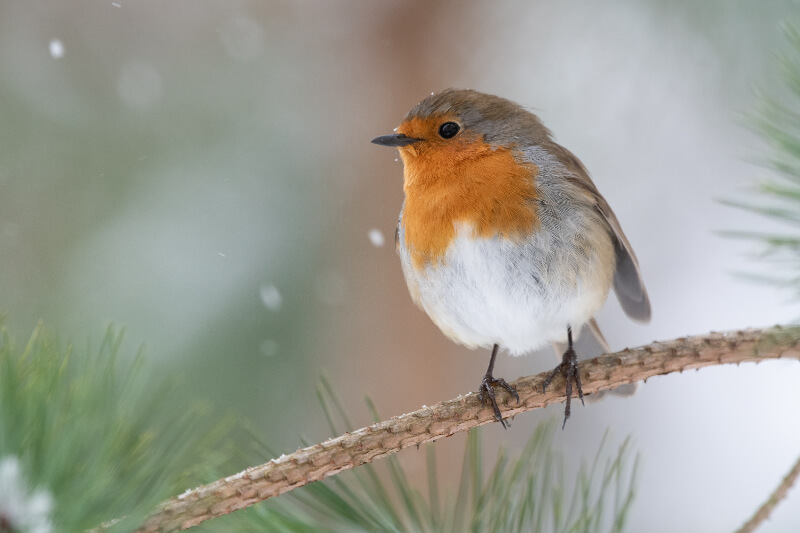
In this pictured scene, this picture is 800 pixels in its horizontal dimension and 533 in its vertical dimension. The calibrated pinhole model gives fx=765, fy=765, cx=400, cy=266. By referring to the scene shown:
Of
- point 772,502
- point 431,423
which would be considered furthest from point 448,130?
point 772,502

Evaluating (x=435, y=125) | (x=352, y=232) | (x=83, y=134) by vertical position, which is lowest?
(x=352, y=232)

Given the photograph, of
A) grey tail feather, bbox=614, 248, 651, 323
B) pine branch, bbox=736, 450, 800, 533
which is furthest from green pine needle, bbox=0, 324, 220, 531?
grey tail feather, bbox=614, 248, 651, 323

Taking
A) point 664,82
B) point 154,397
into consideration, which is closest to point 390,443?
point 154,397

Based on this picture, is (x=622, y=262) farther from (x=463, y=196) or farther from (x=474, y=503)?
(x=474, y=503)

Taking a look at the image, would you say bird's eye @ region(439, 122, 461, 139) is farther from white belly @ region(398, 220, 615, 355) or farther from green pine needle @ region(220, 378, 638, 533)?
green pine needle @ region(220, 378, 638, 533)

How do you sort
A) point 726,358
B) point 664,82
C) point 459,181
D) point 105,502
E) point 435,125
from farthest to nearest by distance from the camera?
point 664,82
point 435,125
point 459,181
point 726,358
point 105,502

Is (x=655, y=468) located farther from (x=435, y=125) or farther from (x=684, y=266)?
(x=435, y=125)

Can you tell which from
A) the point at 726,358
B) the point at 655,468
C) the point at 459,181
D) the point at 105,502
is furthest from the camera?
the point at 655,468
